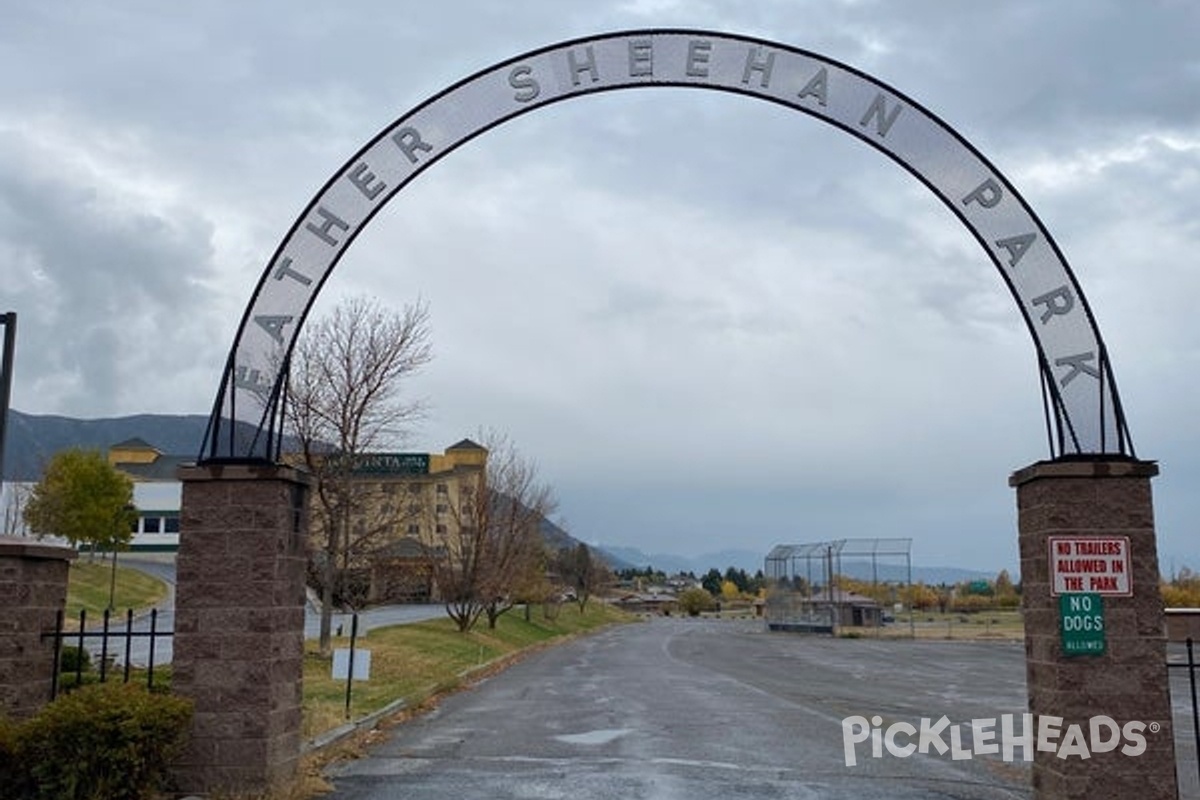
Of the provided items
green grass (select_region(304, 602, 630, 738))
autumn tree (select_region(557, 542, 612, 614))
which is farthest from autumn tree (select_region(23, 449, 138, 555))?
autumn tree (select_region(557, 542, 612, 614))

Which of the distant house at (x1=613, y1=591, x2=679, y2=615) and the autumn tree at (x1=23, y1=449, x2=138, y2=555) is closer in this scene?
the autumn tree at (x1=23, y1=449, x2=138, y2=555)

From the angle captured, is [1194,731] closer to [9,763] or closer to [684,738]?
[684,738]

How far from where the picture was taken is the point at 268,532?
9312 millimetres

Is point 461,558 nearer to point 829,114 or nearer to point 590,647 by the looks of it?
point 590,647

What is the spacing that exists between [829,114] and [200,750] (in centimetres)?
766

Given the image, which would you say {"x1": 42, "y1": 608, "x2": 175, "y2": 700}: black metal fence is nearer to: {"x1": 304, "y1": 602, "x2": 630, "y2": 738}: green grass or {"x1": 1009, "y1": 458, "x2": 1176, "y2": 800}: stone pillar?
{"x1": 304, "y1": 602, "x2": 630, "y2": 738}: green grass

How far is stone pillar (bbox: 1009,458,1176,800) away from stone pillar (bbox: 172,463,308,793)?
619 cm

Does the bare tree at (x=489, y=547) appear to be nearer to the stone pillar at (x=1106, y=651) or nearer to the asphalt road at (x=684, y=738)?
the asphalt road at (x=684, y=738)

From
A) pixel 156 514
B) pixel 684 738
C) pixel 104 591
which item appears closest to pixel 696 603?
pixel 156 514

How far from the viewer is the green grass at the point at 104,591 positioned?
36.3m

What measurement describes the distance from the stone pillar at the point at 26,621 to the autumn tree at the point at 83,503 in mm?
33274

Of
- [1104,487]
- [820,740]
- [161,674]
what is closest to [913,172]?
[1104,487]

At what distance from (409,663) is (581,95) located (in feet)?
56.5

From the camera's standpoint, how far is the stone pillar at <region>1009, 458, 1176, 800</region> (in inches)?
336
